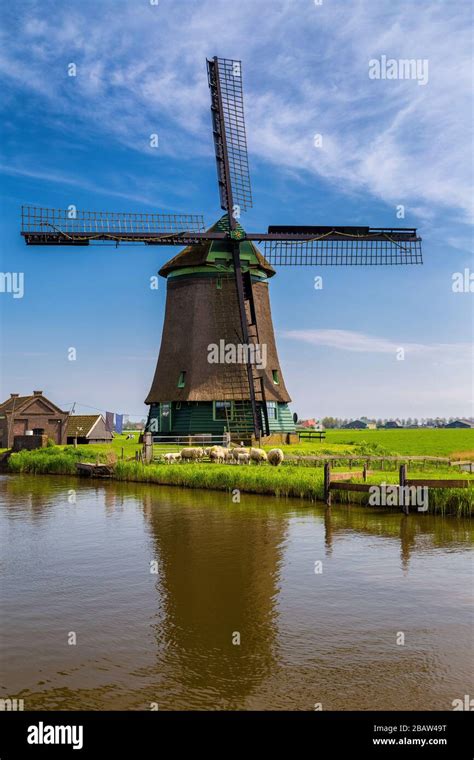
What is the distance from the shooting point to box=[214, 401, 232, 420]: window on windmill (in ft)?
105

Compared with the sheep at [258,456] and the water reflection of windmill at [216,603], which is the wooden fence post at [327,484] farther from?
the sheep at [258,456]

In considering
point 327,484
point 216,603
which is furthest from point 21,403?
point 216,603

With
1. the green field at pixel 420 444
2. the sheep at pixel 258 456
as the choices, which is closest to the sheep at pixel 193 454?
the sheep at pixel 258 456

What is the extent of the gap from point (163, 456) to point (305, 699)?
2169 cm

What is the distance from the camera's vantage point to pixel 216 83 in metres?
31.5

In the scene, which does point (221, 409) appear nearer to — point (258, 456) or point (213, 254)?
point (258, 456)

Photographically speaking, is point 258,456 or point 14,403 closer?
point 258,456

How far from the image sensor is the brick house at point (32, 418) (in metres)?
45.9

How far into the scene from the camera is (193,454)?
27.9 m

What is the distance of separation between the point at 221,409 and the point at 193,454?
4738mm

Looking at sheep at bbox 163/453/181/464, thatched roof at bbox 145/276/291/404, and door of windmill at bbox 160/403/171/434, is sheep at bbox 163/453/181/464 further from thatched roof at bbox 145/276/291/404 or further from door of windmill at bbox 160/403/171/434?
door of windmill at bbox 160/403/171/434

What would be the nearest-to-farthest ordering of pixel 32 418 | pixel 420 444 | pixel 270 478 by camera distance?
pixel 270 478
pixel 32 418
pixel 420 444
